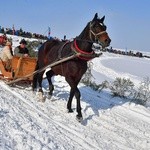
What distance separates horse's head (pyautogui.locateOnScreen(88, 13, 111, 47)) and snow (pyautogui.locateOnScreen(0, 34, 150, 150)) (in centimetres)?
198

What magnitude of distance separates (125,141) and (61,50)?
3305 mm

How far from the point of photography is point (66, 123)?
29.0ft

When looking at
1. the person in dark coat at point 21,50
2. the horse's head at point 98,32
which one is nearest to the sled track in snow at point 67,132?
the horse's head at point 98,32

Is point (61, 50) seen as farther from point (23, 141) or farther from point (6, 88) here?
point (23, 141)

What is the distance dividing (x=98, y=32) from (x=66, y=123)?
7.51 ft

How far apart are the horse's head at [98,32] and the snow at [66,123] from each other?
1.98m

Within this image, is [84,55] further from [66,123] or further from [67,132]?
[67,132]

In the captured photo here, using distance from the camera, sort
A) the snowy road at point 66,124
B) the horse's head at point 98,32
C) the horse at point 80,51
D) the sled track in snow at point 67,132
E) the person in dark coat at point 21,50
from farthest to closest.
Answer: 1. the person in dark coat at point 21,50
2. the horse at point 80,51
3. the horse's head at point 98,32
4. the sled track in snow at point 67,132
5. the snowy road at point 66,124

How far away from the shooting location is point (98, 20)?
368 inches

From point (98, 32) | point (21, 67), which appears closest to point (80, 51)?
point (98, 32)

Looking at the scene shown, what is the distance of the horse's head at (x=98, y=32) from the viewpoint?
9.11 m

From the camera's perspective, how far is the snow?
668cm

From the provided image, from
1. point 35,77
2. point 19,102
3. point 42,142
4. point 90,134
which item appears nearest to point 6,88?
point 35,77

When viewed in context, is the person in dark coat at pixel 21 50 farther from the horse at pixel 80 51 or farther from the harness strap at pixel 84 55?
the harness strap at pixel 84 55
